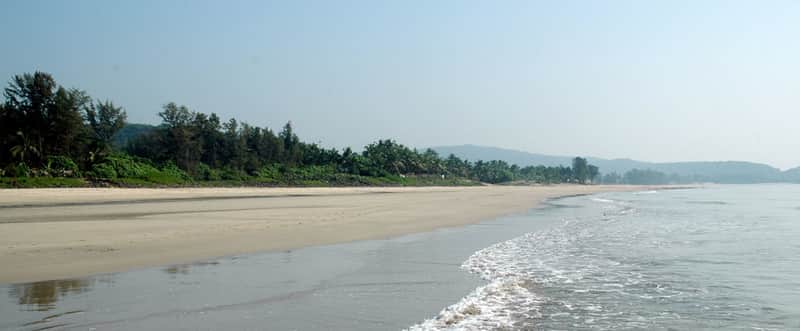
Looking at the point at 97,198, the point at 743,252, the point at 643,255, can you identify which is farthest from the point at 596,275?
the point at 97,198

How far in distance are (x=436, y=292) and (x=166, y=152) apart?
4714 centimetres

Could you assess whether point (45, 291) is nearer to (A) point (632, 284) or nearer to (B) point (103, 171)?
(A) point (632, 284)

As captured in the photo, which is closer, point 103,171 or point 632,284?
point 632,284

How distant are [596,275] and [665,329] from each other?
4.14 metres

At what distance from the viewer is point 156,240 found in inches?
561

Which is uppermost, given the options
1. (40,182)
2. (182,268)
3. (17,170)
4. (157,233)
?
(17,170)

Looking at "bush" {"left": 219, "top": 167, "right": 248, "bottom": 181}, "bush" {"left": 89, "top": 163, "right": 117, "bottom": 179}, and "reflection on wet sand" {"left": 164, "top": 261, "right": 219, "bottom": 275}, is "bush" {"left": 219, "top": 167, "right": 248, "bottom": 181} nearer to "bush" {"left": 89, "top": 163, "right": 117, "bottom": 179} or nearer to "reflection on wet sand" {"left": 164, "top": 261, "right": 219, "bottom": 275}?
"bush" {"left": 89, "top": 163, "right": 117, "bottom": 179}

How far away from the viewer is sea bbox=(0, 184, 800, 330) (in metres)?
7.27

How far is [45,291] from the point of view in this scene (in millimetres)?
8289

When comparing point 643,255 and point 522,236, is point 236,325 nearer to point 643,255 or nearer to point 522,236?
point 643,255

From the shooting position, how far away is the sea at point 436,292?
727 cm

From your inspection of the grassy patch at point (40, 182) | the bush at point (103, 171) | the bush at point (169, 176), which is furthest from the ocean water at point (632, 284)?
the bush at point (169, 176)

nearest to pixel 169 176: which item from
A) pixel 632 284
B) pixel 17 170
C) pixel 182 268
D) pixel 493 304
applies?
pixel 17 170

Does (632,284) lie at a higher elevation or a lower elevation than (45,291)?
lower
